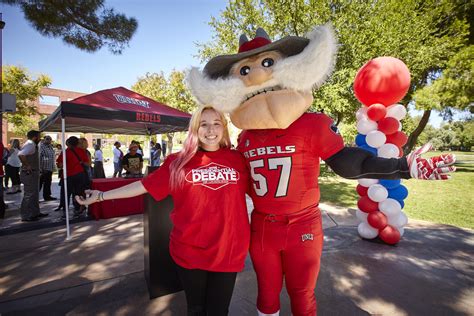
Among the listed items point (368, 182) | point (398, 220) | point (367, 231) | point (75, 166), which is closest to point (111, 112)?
point (75, 166)

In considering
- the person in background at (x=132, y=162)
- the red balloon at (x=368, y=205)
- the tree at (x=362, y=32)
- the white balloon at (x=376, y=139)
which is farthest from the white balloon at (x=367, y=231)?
the tree at (x=362, y=32)

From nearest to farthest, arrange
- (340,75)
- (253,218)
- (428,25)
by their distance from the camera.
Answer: (253,218)
(340,75)
(428,25)

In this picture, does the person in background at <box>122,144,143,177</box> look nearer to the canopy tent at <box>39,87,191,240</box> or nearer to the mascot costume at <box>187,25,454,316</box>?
the canopy tent at <box>39,87,191,240</box>

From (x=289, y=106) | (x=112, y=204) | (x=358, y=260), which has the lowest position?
(x=358, y=260)

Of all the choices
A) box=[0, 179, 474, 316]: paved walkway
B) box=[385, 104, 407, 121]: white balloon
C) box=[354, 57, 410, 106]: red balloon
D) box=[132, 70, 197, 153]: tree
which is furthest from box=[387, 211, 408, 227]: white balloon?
box=[132, 70, 197, 153]: tree

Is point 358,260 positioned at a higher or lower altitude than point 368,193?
lower

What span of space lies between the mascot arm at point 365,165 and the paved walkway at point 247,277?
1561 millimetres

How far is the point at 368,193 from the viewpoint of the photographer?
380 centimetres

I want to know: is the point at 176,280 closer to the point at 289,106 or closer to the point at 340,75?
the point at 289,106

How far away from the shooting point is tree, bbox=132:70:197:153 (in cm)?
1895

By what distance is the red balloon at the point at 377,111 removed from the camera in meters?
3.51

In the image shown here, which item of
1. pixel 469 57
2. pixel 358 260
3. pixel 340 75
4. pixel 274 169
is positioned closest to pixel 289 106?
pixel 274 169

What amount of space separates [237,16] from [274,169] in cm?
1196

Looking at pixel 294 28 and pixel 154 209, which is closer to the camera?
pixel 154 209
